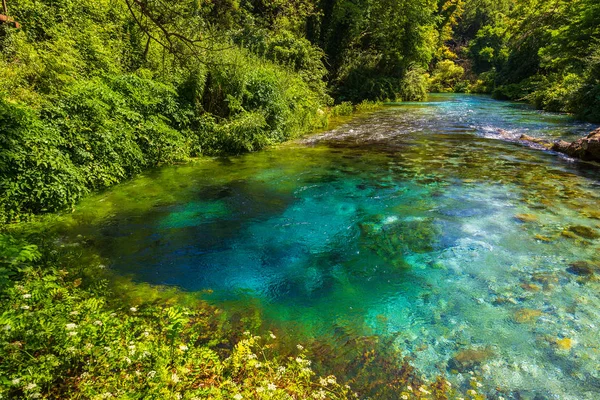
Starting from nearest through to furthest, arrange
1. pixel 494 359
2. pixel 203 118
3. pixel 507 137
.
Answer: pixel 494 359, pixel 203 118, pixel 507 137

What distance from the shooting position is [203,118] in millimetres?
10586

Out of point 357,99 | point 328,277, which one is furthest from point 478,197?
point 357,99

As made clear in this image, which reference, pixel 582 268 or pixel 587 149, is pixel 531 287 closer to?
pixel 582 268

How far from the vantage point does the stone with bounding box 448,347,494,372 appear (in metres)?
3.22

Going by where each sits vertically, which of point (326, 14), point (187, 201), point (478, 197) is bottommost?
point (187, 201)

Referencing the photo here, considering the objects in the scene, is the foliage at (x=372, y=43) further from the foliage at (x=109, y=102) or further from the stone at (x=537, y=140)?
the foliage at (x=109, y=102)

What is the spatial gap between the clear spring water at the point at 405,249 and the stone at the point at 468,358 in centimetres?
2

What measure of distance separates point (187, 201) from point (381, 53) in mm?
25752

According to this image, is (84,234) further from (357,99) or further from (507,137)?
(357,99)

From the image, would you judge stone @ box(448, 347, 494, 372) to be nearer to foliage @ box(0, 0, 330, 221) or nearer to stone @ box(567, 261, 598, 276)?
stone @ box(567, 261, 598, 276)

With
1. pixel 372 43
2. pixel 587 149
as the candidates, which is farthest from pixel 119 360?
pixel 372 43

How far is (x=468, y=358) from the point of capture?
3316 millimetres

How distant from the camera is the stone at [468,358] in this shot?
3.22m

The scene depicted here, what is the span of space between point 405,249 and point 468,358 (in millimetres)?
2171
